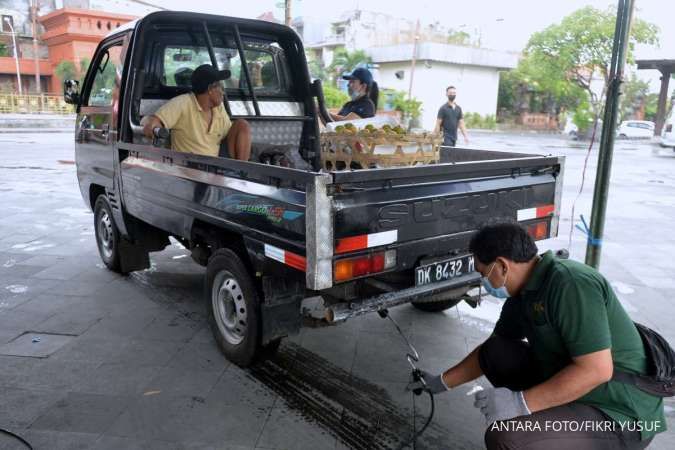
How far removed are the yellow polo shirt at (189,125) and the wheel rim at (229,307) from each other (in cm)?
133

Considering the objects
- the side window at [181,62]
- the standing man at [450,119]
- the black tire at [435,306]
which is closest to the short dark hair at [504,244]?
the black tire at [435,306]

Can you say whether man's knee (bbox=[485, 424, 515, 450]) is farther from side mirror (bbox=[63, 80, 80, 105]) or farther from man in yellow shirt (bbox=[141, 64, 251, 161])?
side mirror (bbox=[63, 80, 80, 105])

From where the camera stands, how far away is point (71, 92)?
5.43 m

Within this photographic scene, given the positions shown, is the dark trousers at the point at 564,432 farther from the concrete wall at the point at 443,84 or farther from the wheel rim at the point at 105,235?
the concrete wall at the point at 443,84

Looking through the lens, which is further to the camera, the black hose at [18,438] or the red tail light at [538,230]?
the red tail light at [538,230]

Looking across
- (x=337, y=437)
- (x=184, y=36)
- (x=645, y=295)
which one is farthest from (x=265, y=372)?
(x=645, y=295)

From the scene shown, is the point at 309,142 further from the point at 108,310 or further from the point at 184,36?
the point at 108,310

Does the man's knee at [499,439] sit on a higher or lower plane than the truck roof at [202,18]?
lower

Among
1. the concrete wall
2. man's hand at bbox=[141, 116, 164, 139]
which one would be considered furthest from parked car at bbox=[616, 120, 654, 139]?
man's hand at bbox=[141, 116, 164, 139]

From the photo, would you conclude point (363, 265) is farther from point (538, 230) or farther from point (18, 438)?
point (18, 438)

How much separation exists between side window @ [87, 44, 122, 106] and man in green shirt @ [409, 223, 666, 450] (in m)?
3.67

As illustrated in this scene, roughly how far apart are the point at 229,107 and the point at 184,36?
0.71 metres

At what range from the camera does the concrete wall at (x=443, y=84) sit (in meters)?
37.6

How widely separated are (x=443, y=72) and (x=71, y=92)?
35.2 metres
